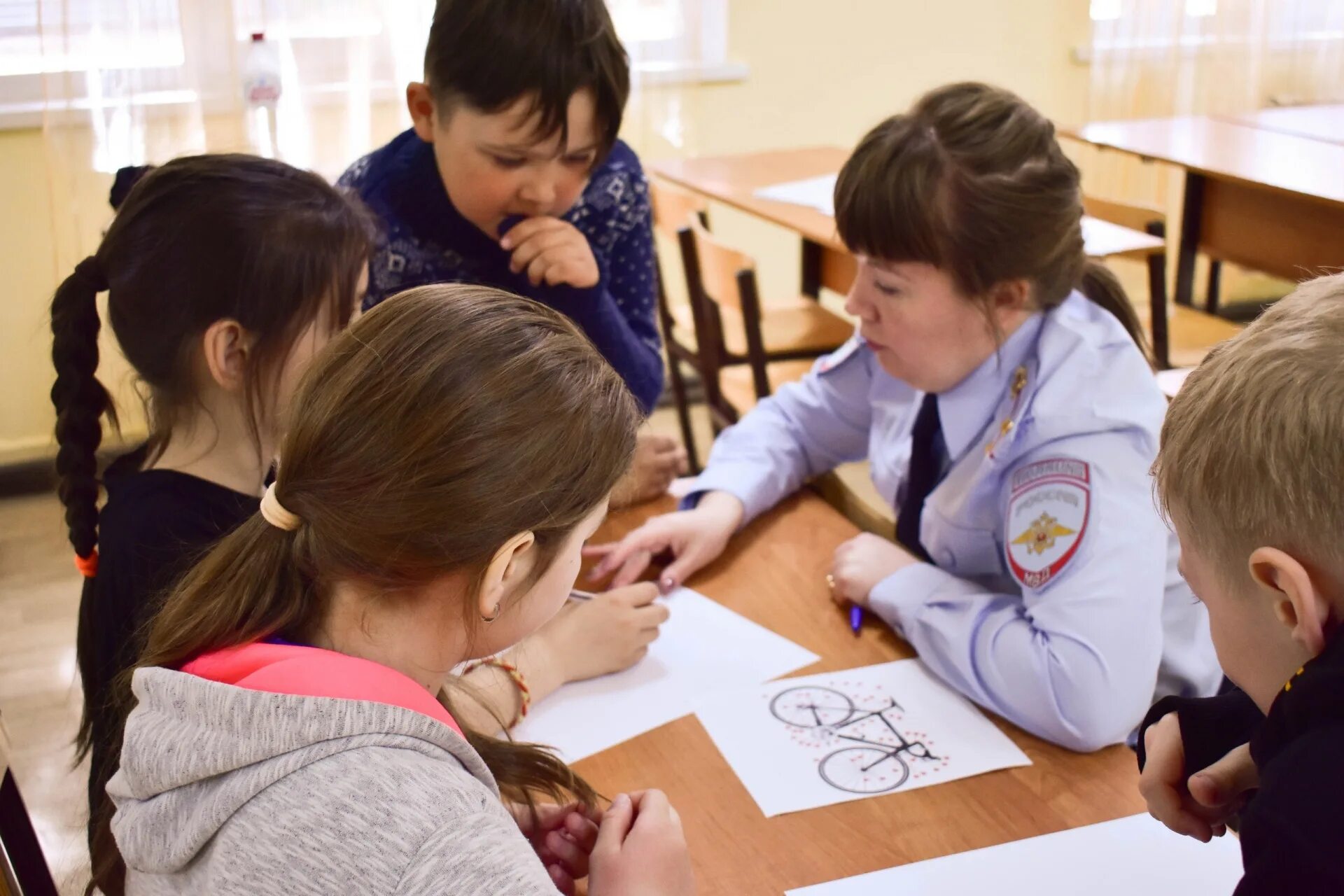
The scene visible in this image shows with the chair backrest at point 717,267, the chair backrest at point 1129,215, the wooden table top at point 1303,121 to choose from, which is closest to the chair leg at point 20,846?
the chair backrest at point 717,267

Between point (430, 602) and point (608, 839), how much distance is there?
22 cm

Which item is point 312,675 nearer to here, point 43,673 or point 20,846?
point 20,846

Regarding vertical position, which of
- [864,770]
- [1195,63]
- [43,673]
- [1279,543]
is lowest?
[43,673]

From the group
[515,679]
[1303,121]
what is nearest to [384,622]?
[515,679]

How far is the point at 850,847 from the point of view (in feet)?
3.22

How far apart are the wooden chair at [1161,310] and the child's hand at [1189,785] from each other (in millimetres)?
1801

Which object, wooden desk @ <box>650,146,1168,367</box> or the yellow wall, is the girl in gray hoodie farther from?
the yellow wall

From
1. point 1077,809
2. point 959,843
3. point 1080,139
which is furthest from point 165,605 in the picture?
point 1080,139

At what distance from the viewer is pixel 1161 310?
113 inches

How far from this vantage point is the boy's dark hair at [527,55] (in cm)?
142

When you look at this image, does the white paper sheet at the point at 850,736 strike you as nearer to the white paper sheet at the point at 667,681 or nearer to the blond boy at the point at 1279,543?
the white paper sheet at the point at 667,681

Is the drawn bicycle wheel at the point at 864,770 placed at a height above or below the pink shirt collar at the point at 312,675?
below

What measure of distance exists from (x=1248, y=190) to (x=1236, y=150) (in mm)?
162

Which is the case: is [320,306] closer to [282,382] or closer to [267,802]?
[282,382]
